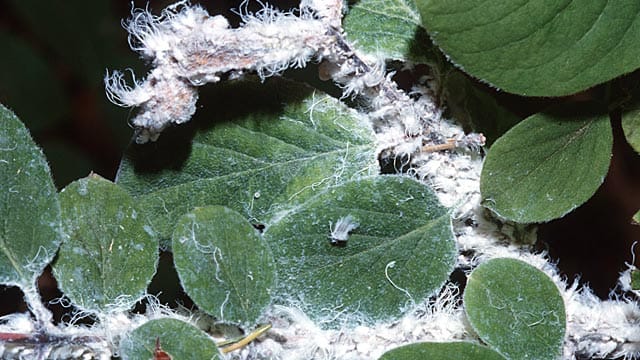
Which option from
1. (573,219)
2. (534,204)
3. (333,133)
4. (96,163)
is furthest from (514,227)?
(96,163)

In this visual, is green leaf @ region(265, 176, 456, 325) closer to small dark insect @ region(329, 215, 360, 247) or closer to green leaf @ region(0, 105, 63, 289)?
small dark insect @ region(329, 215, 360, 247)

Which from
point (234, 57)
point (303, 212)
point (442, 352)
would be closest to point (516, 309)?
point (442, 352)

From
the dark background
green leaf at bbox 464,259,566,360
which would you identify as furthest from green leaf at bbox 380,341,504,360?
the dark background

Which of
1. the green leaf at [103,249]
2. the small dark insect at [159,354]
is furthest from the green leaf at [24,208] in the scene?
the small dark insect at [159,354]

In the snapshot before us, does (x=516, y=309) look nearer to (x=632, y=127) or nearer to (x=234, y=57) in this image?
(x=632, y=127)

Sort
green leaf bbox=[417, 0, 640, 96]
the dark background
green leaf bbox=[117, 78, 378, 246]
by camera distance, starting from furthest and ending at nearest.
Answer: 1. the dark background
2. green leaf bbox=[117, 78, 378, 246]
3. green leaf bbox=[417, 0, 640, 96]

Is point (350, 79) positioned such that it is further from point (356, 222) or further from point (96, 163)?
point (96, 163)
